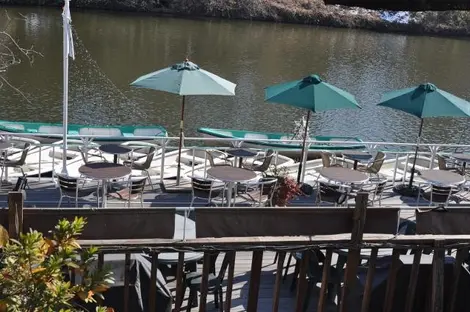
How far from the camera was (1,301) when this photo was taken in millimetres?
2885

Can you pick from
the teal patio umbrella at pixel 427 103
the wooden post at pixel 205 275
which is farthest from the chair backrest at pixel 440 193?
the wooden post at pixel 205 275

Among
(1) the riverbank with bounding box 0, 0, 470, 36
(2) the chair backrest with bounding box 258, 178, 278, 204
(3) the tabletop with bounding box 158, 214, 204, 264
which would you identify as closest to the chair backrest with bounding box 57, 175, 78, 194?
(2) the chair backrest with bounding box 258, 178, 278, 204

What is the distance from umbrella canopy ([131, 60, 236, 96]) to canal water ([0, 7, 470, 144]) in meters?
9.58

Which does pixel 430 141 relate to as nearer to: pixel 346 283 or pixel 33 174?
pixel 33 174

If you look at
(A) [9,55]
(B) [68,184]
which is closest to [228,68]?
(A) [9,55]

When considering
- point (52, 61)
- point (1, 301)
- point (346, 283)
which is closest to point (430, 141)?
point (52, 61)

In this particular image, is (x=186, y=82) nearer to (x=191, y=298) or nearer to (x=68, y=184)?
(x=68, y=184)

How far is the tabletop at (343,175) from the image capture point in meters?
8.48

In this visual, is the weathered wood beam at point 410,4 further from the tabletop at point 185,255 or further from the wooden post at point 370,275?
the tabletop at point 185,255

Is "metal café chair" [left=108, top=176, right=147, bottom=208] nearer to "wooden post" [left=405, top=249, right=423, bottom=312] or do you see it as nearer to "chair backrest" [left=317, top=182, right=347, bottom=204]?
"chair backrest" [left=317, top=182, right=347, bottom=204]

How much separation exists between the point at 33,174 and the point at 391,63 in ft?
96.6

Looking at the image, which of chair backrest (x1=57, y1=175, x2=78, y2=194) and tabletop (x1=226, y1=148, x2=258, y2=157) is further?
tabletop (x1=226, y1=148, x2=258, y2=157)

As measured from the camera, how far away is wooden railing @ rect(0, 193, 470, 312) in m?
3.98

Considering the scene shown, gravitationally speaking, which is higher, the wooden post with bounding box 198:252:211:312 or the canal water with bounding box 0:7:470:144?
the wooden post with bounding box 198:252:211:312
